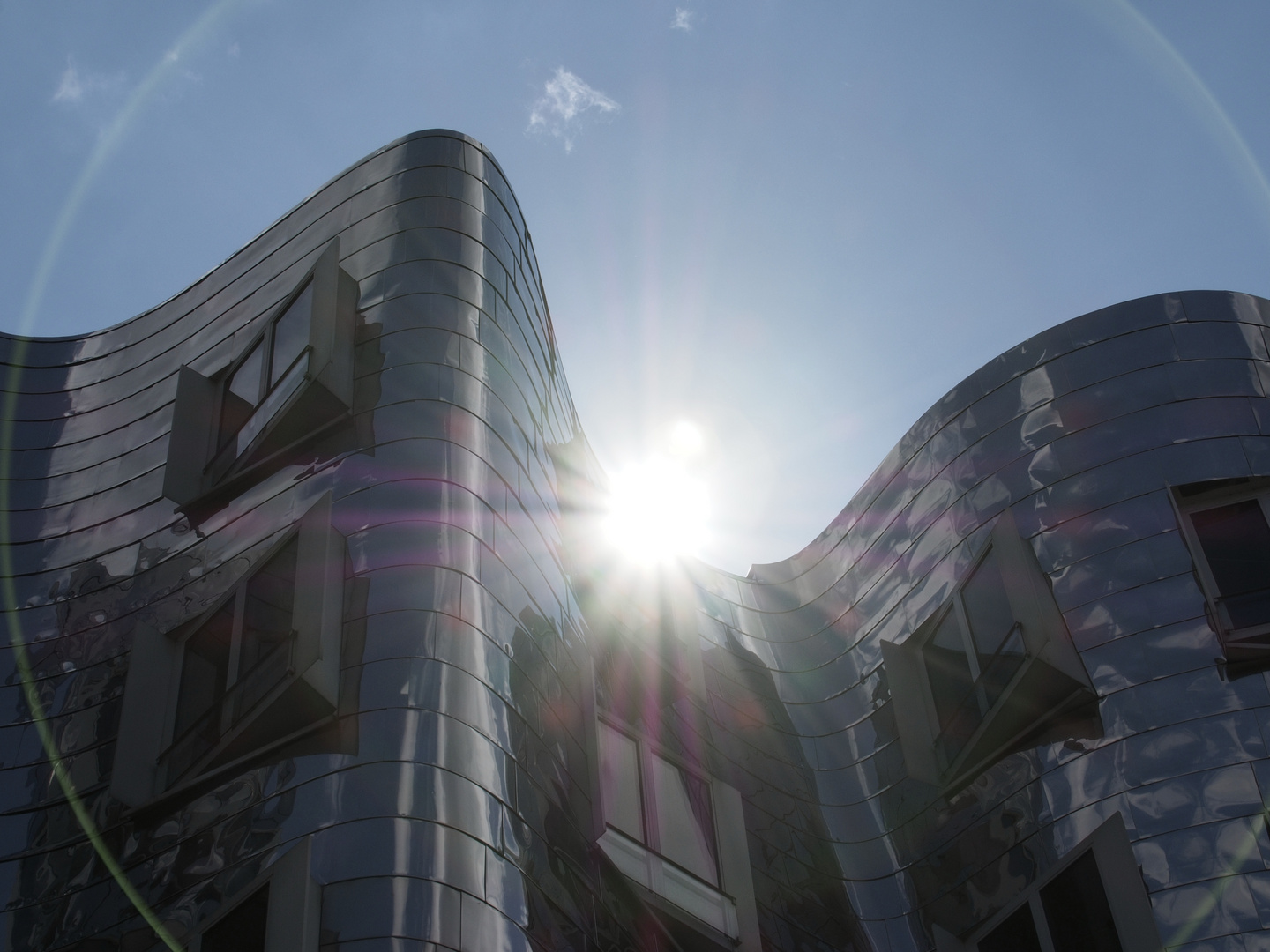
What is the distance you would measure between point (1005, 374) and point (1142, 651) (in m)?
3.73

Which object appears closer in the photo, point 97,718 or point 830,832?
point 97,718

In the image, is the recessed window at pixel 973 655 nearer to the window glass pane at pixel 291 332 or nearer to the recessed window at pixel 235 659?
the recessed window at pixel 235 659

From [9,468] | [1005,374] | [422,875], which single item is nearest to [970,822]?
[1005,374]

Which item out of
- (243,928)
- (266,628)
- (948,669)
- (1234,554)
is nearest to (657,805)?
(948,669)

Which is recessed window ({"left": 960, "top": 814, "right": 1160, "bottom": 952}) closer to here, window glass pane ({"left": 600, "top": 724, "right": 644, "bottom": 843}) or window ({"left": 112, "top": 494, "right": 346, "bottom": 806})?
window glass pane ({"left": 600, "top": 724, "right": 644, "bottom": 843})

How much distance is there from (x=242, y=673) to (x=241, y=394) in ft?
11.8

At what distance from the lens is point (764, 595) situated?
16.5 meters

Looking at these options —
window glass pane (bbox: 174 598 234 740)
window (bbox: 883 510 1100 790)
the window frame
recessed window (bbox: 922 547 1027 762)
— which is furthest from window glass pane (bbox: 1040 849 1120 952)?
window glass pane (bbox: 174 598 234 740)

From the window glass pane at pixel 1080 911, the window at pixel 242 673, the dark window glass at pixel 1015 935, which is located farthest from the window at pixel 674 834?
the window at pixel 242 673

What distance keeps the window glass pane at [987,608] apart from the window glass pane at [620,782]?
10.7ft

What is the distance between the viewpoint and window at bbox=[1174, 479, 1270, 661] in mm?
10352

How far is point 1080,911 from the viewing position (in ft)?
32.3

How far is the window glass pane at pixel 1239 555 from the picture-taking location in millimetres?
10609

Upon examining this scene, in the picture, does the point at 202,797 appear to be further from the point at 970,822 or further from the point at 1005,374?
→ the point at 1005,374
